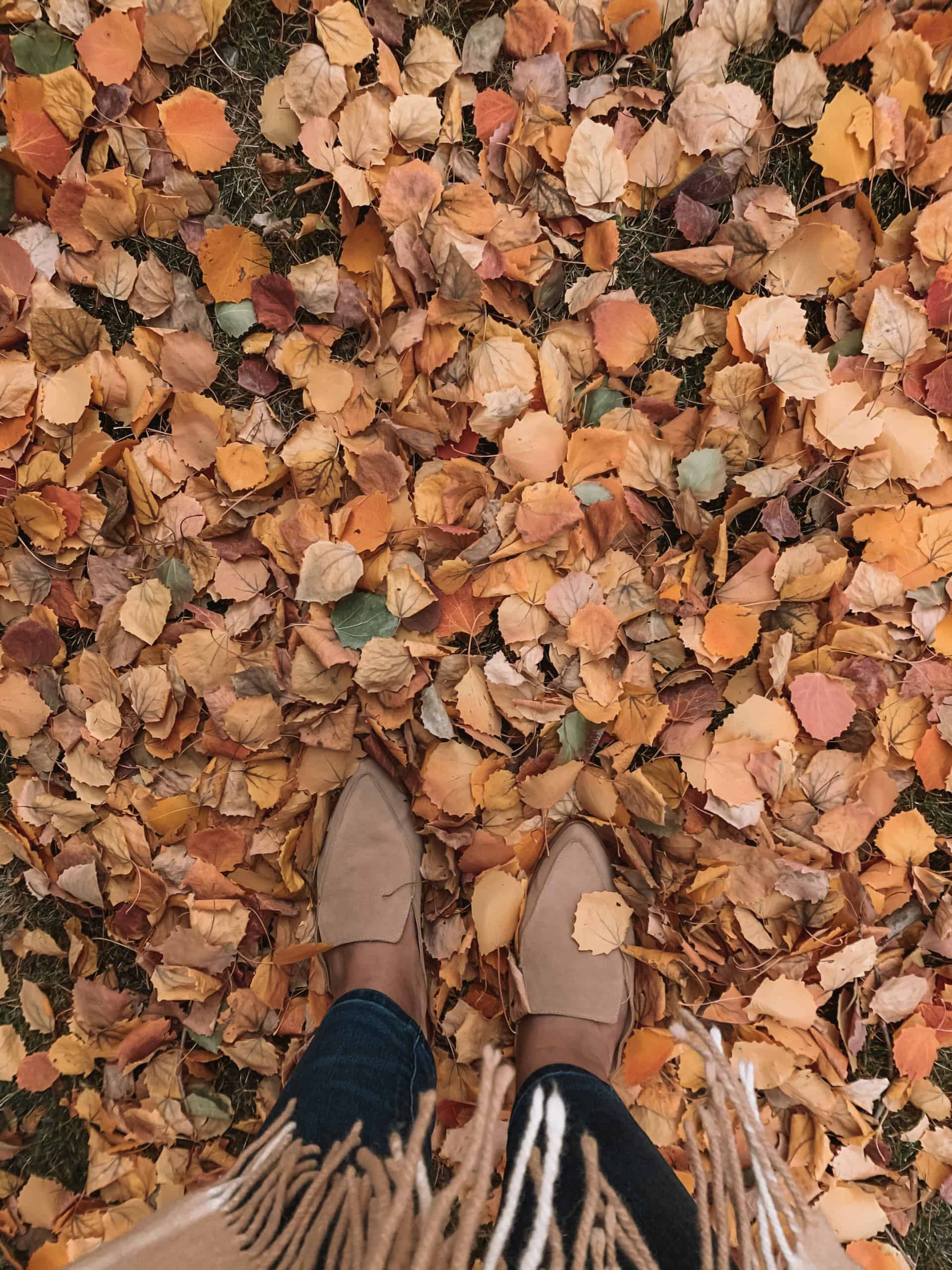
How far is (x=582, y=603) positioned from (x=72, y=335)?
2.58ft

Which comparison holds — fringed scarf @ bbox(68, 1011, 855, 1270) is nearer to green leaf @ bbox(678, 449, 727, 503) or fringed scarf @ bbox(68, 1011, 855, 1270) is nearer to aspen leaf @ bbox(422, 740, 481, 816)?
aspen leaf @ bbox(422, 740, 481, 816)

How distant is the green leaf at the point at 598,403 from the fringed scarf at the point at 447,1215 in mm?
746

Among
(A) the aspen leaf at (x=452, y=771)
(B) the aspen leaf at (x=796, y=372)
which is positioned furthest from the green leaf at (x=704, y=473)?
(A) the aspen leaf at (x=452, y=771)

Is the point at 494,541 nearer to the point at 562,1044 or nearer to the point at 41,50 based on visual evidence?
the point at 562,1044

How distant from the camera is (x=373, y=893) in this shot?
3.52 ft

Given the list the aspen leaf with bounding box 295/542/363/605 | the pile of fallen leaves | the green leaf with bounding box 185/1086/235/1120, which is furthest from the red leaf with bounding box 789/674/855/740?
the green leaf with bounding box 185/1086/235/1120

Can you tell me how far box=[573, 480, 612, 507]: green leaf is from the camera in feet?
3.45

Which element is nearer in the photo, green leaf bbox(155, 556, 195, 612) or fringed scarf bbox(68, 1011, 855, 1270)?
fringed scarf bbox(68, 1011, 855, 1270)

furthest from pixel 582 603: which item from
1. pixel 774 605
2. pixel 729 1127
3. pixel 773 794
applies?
pixel 729 1127

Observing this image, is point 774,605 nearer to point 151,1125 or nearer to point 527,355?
point 527,355

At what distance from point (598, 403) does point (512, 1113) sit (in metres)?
0.88

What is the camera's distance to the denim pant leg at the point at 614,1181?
27.0 inches

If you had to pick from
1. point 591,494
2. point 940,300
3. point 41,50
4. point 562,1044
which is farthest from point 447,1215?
point 41,50

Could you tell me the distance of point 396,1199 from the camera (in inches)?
19.7
